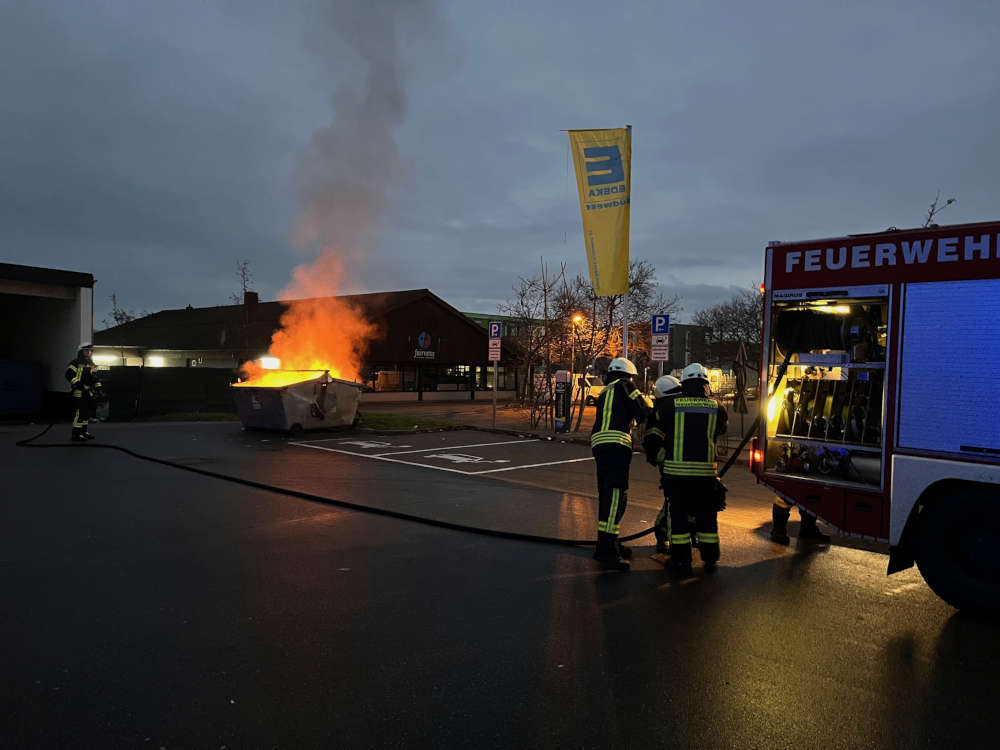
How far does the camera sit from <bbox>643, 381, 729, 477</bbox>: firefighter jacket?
5.97 metres

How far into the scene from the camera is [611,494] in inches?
243

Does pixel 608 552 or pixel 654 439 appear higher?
pixel 654 439

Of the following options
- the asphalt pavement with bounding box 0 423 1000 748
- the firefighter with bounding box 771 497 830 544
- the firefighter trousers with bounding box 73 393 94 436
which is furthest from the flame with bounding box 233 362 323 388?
the firefighter with bounding box 771 497 830 544

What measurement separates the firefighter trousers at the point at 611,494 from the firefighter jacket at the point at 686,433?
10.6 inches

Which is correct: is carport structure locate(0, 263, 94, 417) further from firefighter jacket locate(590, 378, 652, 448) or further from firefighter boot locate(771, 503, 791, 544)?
firefighter boot locate(771, 503, 791, 544)

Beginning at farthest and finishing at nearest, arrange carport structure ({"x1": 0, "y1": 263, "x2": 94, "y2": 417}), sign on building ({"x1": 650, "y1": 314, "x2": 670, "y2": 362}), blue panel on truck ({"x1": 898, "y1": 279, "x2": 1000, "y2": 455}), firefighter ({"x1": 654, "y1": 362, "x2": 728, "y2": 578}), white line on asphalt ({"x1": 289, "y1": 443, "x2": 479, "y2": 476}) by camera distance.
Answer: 1. carport structure ({"x1": 0, "y1": 263, "x2": 94, "y2": 417})
2. sign on building ({"x1": 650, "y1": 314, "x2": 670, "y2": 362})
3. white line on asphalt ({"x1": 289, "y1": 443, "x2": 479, "y2": 476})
4. firefighter ({"x1": 654, "y1": 362, "x2": 728, "y2": 578})
5. blue panel on truck ({"x1": 898, "y1": 279, "x2": 1000, "y2": 455})

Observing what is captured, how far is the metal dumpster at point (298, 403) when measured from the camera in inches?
Answer: 638

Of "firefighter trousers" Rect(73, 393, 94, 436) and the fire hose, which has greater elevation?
"firefighter trousers" Rect(73, 393, 94, 436)

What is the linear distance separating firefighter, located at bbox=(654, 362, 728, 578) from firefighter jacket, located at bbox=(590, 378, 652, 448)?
298 mm

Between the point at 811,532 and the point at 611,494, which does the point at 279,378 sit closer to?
Answer: the point at 611,494

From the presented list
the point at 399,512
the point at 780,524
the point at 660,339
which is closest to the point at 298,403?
the point at 660,339

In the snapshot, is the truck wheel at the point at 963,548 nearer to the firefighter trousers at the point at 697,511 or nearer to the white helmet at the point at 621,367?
the firefighter trousers at the point at 697,511

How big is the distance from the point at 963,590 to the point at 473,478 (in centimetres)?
712

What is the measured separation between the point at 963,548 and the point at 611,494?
2.60 m
